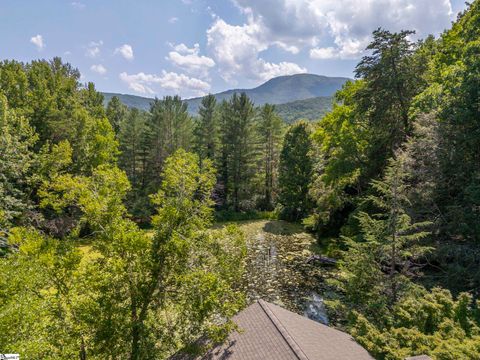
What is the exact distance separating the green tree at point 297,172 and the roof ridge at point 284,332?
92.4 feet

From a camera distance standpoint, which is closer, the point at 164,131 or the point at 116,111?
the point at 164,131

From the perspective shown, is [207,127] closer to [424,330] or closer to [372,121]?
[372,121]

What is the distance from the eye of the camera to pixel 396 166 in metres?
12.9

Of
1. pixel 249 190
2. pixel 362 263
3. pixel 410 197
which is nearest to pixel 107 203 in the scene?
pixel 362 263

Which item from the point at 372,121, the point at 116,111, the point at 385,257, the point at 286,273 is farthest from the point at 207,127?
the point at 385,257

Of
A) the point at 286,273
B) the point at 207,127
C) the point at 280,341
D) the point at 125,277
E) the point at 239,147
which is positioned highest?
the point at 207,127

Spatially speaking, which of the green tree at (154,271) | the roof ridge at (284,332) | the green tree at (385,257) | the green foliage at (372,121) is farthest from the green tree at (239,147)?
the roof ridge at (284,332)

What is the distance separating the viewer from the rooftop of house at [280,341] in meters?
7.40

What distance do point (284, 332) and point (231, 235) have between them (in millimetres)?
3615

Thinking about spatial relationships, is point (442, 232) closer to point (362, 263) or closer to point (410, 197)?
point (410, 197)

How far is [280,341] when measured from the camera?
7656 mm

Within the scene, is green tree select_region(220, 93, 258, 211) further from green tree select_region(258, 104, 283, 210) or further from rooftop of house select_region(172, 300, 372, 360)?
rooftop of house select_region(172, 300, 372, 360)

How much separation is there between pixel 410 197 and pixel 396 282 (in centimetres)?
500

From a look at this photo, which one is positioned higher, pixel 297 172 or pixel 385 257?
pixel 297 172
